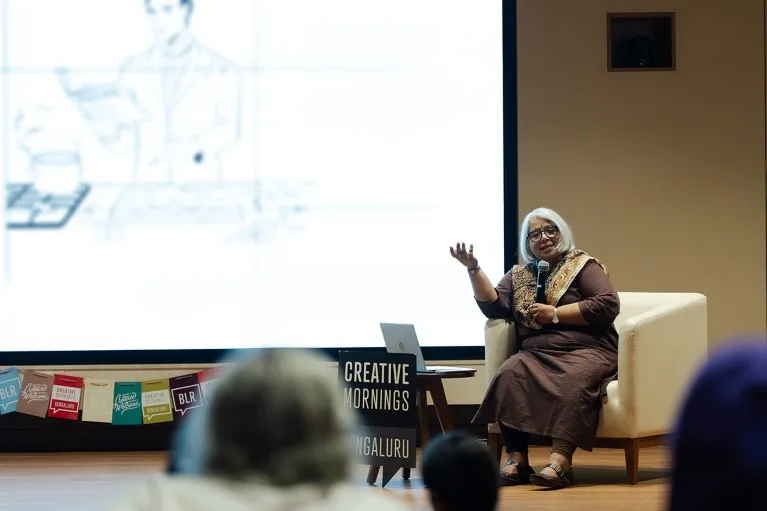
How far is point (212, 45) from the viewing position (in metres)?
5.38

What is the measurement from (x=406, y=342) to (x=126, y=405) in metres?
1.72

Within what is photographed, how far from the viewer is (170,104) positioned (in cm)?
537

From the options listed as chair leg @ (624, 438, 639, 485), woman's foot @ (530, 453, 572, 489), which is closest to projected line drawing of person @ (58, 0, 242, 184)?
woman's foot @ (530, 453, 572, 489)

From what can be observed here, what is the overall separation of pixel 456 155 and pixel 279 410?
15.0 feet

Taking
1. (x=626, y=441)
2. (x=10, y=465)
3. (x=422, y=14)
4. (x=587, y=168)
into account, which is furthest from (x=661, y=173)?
(x=10, y=465)

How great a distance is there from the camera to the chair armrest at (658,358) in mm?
4066

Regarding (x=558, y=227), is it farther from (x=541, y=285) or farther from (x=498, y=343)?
(x=498, y=343)

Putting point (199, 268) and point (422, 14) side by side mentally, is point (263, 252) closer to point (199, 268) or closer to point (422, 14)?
point (199, 268)

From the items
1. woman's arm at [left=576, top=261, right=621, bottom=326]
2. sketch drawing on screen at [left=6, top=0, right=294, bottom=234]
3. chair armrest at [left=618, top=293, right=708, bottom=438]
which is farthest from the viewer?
sketch drawing on screen at [left=6, top=0, right=294, bottom=234]

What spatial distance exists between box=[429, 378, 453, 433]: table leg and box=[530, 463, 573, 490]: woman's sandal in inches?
16.7

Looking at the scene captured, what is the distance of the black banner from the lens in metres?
3.91

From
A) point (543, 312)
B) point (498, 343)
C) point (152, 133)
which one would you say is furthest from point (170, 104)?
point (543, 312)

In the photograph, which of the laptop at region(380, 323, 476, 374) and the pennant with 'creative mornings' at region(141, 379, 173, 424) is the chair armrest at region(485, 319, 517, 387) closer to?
the laptop at region(380, 323, 476, 374)

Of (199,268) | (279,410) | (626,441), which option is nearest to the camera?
(279,410)
